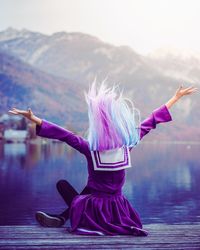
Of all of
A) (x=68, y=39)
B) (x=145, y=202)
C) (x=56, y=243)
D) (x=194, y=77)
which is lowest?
(x=145, y=202)

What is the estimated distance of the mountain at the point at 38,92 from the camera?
12648 mm

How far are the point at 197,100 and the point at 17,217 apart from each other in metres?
5.96

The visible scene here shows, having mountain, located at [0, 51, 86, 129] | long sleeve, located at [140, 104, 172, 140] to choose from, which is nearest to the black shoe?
long sleeve, located at [140, 104, 172, 140]

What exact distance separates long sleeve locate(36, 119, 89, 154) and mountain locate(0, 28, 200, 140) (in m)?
8.57

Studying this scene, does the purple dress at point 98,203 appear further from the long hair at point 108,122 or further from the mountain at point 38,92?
the mountain at point 38,92

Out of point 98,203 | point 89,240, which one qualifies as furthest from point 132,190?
point 89,240

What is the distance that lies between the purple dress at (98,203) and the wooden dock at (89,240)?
0.07 m

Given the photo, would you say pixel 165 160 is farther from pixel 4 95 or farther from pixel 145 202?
pixel 145 202

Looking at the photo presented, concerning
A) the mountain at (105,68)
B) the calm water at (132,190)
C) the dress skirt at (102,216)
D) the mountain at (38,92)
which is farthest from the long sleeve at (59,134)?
the mountain at (38,92)

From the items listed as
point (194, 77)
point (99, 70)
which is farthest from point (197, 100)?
point (99, 70)

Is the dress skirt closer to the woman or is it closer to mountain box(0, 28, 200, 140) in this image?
the woman

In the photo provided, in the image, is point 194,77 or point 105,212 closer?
point 105,212

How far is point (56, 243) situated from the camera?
2354mm

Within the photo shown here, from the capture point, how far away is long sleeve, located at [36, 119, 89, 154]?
2592mm
